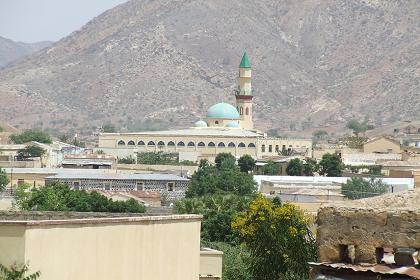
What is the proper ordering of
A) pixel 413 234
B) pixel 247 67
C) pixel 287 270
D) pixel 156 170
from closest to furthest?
pixel 413 234, pixel 287 270, pixel 156 170, pixel 247 67

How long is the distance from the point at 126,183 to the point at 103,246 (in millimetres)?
56999

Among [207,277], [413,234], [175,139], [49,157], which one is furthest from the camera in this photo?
[175,139]

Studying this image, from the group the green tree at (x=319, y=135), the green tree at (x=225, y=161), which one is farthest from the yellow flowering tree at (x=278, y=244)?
the green tree at (x=319, y=135)

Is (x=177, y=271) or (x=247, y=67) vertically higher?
(x=247, y=67)

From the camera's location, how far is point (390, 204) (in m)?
9.99

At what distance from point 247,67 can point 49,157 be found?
4073 cm

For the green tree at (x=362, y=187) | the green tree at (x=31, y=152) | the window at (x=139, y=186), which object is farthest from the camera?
the green tree at (x=31, y=152)

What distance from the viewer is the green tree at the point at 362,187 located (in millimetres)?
63912

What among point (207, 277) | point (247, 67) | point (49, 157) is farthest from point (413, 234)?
point (247, 67)

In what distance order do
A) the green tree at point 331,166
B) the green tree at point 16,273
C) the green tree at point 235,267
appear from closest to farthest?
the green tree at point 16,273
the green tree at point 235,267
the green tree at point 331,166

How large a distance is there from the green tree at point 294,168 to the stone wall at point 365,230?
81.5 metres

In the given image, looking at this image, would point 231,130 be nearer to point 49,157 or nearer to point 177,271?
point 49,157

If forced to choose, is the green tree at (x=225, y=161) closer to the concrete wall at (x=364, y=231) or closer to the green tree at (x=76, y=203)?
the green tree at (x=76, y=203)

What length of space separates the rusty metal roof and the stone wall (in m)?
0.07
